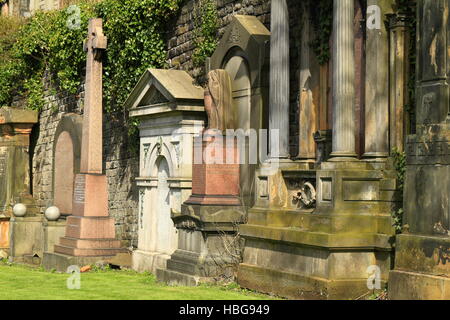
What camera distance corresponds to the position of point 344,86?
390 inches

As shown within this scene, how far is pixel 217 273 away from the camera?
1159 centimetres

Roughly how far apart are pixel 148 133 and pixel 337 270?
6.23 meters

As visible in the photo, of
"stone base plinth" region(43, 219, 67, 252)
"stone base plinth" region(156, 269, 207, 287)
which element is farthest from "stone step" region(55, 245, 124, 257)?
"stone base plinth" region(156, 269, 207, 287)

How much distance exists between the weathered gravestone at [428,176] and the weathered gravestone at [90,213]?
721 centimetres

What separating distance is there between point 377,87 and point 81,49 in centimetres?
1057

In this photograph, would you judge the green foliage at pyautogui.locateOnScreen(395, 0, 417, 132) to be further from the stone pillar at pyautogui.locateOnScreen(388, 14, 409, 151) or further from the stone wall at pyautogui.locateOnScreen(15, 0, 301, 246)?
the stone wall at pyautogui.locateOnScreen(15, 0, 301, 246)

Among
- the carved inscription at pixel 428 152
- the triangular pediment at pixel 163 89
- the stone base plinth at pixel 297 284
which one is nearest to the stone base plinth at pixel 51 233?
the triangular pediment at pixel 163 89

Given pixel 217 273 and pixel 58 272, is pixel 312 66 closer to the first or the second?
pixel 217 273

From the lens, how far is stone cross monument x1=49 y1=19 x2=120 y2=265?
15008 mm

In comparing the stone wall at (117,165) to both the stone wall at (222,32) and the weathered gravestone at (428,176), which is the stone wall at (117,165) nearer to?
the stone wall at (222,32)

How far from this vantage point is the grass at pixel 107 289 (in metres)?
10.0

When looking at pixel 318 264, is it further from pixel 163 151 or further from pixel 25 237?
pixel 25 237
